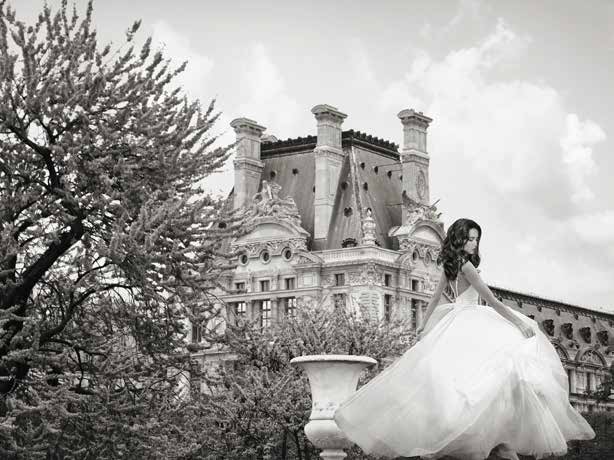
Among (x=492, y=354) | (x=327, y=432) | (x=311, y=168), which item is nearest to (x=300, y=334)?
(x=311, y=168)

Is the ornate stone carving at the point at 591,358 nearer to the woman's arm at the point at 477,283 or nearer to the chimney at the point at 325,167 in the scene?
the chimney at the point at 325,167

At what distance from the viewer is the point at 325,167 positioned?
8188 centimetres

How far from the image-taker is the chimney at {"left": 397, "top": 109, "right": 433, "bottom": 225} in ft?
274

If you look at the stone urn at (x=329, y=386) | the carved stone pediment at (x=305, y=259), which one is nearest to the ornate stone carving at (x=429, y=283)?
the carved stone pediment at (x=305, y=259)

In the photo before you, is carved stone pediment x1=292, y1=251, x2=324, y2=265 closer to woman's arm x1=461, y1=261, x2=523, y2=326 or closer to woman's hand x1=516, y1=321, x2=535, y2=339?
woman's hand x1=516, y1=321, x2=535, y2=339

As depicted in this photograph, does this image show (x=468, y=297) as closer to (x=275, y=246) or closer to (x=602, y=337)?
(x=275, y=246)

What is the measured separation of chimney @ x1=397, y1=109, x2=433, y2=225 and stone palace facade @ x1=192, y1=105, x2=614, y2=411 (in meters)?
0.06

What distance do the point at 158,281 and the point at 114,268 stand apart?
2.85ft

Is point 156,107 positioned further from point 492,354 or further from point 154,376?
point 492,354

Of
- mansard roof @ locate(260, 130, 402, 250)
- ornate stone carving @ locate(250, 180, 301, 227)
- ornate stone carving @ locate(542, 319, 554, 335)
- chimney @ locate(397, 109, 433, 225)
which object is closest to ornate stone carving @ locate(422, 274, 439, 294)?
mansard roof @ locate(260, 130, 402, 250)

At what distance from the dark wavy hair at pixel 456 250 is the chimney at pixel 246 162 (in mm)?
69031

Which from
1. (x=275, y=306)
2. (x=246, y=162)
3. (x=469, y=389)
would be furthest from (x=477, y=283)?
(x=246, y=162)

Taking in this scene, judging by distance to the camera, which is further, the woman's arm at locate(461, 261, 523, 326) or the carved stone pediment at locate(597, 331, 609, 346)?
the carved stone pediment at locate(597, 331, 609, 346)

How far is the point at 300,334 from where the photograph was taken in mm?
57344
